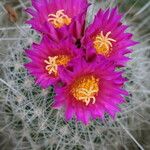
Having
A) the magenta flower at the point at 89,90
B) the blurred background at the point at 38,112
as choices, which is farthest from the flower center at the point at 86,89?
the blurred background at the point at 38,112

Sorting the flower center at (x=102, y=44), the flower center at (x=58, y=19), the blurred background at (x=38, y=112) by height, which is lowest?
the blurred background at (x=38, y=112)

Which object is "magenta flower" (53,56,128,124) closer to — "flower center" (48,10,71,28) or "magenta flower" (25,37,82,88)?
"magenta flower" (25,37,82,88)

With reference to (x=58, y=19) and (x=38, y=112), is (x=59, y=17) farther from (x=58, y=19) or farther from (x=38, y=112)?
(x=38, y=112)

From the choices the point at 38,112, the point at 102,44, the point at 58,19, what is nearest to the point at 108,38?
the point at 102,44

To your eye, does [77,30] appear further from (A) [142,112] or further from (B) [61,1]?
(A) [142,112]

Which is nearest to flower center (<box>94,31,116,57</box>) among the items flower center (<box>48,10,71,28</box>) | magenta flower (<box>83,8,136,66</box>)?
magenta flower (<box>83,8,136,66</box>)

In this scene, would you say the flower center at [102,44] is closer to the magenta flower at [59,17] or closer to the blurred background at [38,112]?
the magenta flower at [59,17]

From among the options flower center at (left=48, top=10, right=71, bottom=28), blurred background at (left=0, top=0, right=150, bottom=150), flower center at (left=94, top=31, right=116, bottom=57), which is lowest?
blurred background at (left=0, top=0, right=150, bottom=150)
